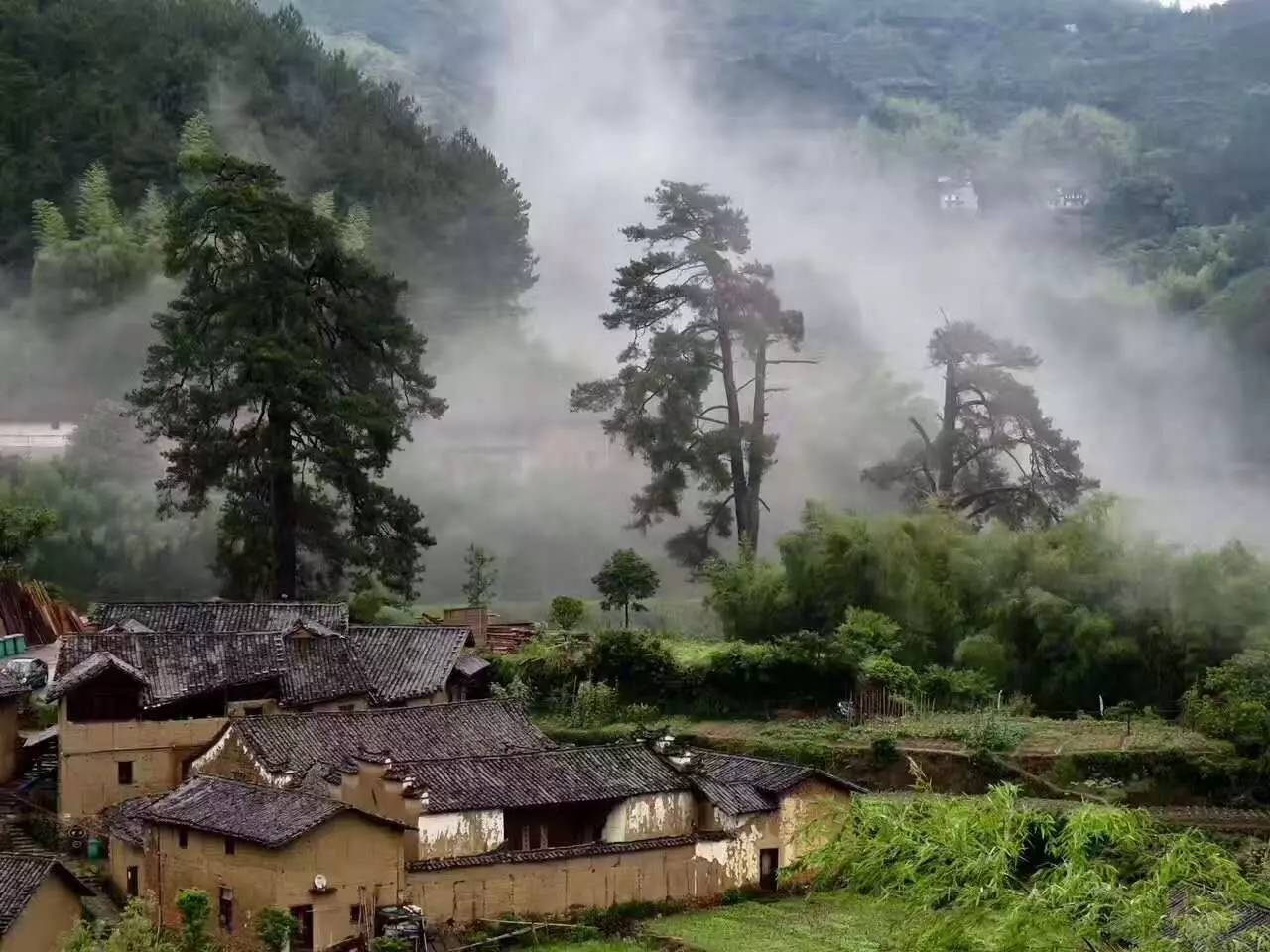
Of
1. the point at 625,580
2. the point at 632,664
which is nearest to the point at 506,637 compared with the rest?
the point at 625,580

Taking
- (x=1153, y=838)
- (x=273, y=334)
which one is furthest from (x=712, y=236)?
(x=1153, y=838)

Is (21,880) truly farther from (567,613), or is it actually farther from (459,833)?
(567,613)

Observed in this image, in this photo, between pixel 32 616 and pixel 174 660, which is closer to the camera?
pixel 174 660

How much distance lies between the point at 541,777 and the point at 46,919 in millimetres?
5121

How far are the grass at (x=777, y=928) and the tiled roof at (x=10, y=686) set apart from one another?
8.03m

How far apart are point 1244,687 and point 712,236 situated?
11.9 meters

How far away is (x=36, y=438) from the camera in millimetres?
36344

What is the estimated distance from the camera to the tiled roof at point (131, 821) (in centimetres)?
A: 1880

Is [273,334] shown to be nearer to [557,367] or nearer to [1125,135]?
[557,367]

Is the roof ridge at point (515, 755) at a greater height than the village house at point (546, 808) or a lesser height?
greater

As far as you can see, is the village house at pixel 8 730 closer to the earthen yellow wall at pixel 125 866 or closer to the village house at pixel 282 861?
the earthen yellow wall at pixel 125 866

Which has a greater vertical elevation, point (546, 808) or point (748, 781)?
point (748, 781)

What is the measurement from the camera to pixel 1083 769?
21.7m

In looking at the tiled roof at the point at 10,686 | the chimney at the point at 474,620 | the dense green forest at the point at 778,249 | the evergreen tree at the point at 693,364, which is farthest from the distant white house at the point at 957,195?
the tiled roof at the point at 10,686
